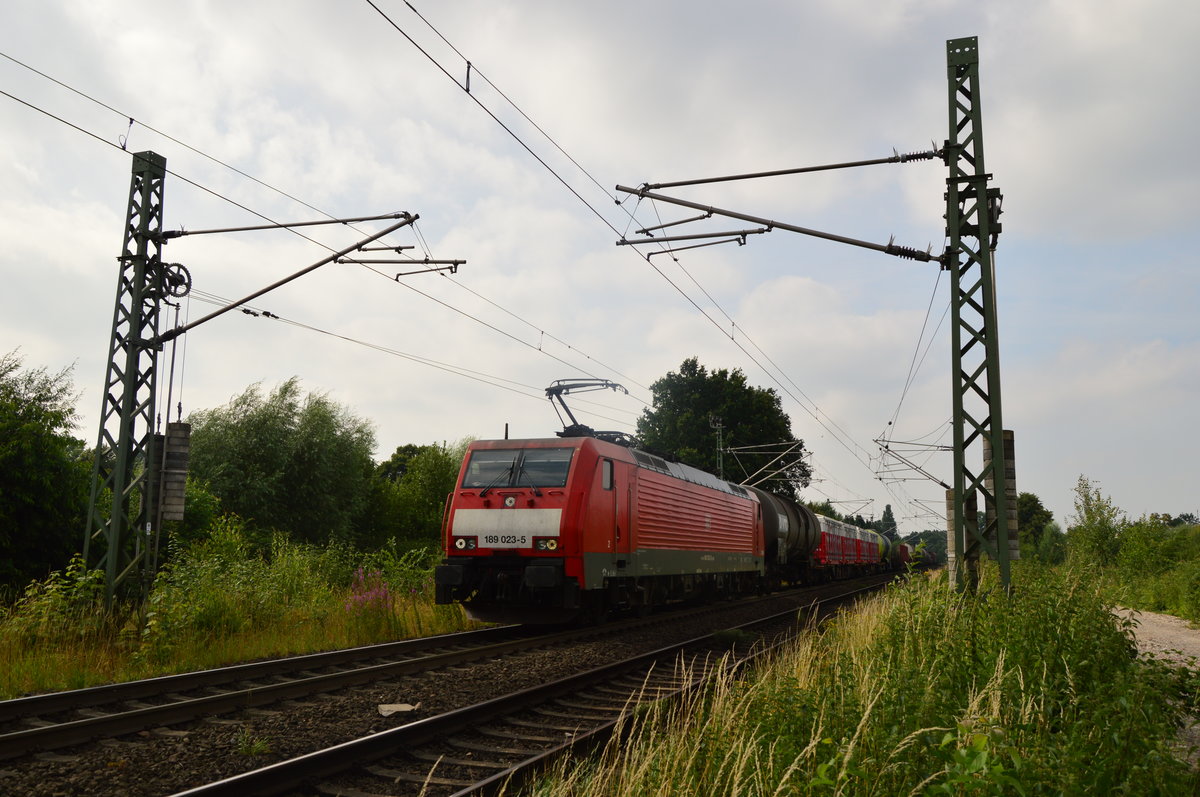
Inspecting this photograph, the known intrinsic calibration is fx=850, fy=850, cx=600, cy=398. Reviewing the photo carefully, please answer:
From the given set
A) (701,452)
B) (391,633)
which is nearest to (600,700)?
(391,633)

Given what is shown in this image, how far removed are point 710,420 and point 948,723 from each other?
4761 centimetres

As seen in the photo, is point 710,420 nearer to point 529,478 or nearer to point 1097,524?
point 1097,524

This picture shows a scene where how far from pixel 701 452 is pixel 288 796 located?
4745 cm

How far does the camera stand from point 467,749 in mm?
6445

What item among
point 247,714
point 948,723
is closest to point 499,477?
point 247,714

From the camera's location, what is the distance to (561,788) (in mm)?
4461

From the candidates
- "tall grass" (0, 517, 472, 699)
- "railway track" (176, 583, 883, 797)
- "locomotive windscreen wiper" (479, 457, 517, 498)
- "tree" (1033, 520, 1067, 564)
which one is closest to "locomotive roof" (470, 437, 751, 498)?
"locomotive windscreen wiper" (479, 457, 517, 498)

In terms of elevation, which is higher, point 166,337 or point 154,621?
point 166,337

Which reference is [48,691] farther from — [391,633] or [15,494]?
[15,494]

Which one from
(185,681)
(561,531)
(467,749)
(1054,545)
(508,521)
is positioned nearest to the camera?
(467,749)

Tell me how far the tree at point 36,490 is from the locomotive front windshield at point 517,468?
7756 millimetres

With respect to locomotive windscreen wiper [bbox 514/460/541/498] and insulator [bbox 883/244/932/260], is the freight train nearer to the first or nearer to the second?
locomotive windscreen wiper [bbox 514/460/541/498]

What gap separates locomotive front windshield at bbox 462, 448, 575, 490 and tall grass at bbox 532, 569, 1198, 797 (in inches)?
204

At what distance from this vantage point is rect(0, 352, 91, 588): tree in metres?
14.8
